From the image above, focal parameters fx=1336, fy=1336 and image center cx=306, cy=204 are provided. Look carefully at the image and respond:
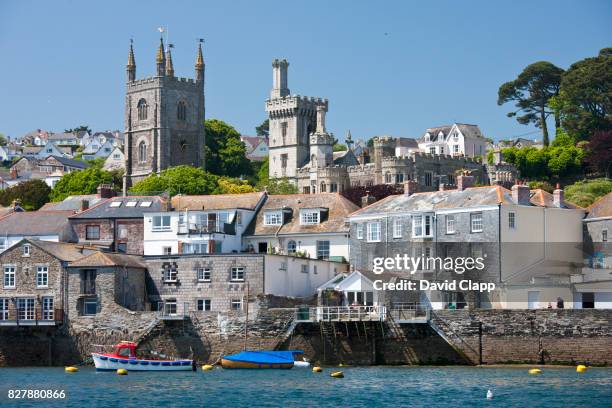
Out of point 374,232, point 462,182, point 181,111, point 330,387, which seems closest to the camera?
point 330,387

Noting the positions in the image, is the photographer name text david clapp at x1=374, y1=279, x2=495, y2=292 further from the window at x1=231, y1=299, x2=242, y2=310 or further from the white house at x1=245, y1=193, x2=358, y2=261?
the white house at x1=245, y1=193, x2=358, y2=261

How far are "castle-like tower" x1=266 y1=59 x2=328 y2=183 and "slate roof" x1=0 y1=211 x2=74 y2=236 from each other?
65.0 meters

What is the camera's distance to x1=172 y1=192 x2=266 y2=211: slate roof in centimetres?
8394

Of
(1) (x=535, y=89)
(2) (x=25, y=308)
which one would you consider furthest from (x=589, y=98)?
(2) (x=25, y=308)

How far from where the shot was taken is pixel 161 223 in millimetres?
82312

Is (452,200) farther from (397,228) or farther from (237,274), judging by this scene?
(237,274)

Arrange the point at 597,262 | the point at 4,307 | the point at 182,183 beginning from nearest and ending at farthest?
the point at 4,307
the point at 597,262
the point at 182,183

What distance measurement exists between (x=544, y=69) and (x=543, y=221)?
82.3 meters

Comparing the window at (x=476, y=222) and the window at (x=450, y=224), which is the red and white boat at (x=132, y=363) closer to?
the window at (x=450, y=224)

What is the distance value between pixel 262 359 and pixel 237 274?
7.60m

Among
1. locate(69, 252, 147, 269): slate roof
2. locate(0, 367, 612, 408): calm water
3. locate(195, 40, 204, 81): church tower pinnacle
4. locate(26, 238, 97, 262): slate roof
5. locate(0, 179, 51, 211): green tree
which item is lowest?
locate(0, 367, 612, 408): calm water

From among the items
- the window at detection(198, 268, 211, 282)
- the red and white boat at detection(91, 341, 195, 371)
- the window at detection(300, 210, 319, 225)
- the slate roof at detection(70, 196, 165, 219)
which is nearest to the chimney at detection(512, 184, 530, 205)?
the window at detection(300, 210, 319, 225)

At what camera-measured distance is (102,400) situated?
5375cm

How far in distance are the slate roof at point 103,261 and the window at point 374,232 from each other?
1302 cm
